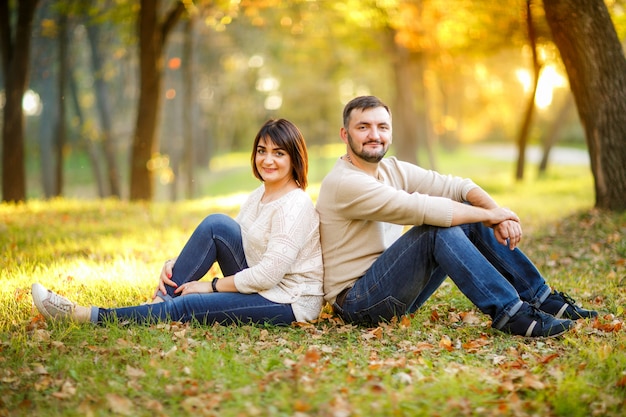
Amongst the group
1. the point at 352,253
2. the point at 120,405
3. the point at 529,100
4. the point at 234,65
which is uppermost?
the point at 234,65

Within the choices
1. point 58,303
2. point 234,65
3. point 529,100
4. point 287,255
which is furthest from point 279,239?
point 234,65

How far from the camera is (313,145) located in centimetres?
4916

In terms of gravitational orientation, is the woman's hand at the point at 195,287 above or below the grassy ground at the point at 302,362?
above

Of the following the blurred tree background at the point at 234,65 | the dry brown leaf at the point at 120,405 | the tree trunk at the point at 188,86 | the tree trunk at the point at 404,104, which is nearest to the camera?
the dry brown leaf at the point at 120,405

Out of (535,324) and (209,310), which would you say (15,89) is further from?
(535,324)

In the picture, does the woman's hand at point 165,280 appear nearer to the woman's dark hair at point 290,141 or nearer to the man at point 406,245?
the woman's dark hair at point 290,141

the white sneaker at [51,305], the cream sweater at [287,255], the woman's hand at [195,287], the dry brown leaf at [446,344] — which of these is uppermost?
the cream sweater at [287,255]

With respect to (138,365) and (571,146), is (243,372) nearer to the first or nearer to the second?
(138,365)

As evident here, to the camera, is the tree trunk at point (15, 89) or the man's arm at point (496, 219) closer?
the man's arm at point (496, 219)

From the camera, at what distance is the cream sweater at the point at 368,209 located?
14.0ft

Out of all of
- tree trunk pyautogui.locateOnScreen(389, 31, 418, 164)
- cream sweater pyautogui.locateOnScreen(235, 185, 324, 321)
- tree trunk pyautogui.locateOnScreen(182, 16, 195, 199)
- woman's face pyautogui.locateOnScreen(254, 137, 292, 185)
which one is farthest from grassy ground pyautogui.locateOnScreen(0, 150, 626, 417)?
tree trunk pyautogui.locateOnScreen(389, 31, 418, 164)

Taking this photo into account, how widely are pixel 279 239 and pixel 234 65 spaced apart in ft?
67.6

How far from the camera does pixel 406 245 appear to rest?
4355 millimetres

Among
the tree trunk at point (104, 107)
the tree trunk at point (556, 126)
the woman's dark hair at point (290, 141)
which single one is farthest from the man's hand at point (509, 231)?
the tree trunk at point (556, 126)
